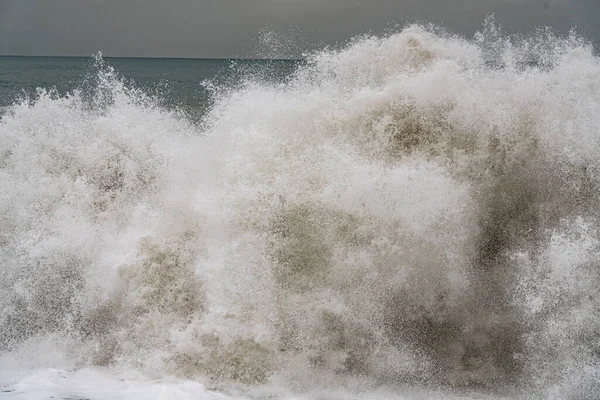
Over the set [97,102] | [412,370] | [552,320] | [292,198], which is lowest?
[412,370]

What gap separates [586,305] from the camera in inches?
181

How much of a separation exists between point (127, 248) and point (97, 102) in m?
4.25

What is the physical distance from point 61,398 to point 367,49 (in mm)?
6027

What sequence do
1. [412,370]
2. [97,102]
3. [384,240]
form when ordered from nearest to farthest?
1. [412,370]
2. [384,240]
3. [97,102]

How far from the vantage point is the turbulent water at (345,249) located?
456 centimetres

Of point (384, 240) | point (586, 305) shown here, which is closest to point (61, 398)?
point (384, 240)

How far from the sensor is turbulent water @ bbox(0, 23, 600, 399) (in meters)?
4.56

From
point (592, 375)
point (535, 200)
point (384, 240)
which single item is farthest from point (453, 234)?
point (592, 375)

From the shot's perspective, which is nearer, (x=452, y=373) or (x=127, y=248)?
(x=452, y=373)

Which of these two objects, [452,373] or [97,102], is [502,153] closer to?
[452,373]

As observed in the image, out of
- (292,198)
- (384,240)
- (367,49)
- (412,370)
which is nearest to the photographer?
(412,370)

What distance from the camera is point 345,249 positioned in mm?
5168

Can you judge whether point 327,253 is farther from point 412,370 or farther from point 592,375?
point 592,375

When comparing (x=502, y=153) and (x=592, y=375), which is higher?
(x=502, y=153)
